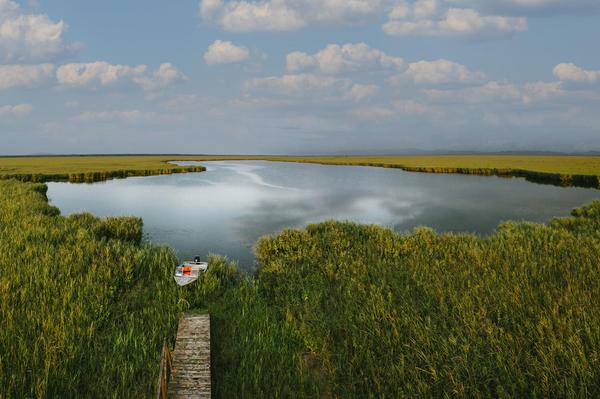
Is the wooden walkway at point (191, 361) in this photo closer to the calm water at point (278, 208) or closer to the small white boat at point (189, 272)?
the small white boat at point (189, 272)

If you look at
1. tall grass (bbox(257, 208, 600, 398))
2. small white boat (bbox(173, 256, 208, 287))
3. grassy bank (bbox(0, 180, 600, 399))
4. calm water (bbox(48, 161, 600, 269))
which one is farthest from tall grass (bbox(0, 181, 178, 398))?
calm water (bbox(48, 161, 600, 269))

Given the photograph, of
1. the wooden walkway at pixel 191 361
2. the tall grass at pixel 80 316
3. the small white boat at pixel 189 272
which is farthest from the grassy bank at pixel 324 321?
the small white boat at pixel 189 272

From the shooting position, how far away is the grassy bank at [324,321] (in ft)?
17.7

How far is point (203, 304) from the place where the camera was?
8547 mm

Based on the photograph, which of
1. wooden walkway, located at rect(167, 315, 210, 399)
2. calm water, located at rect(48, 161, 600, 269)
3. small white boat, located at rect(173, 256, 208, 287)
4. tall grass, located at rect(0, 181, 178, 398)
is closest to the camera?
wooden walkway, located at rect(167, 315, 210, 399)

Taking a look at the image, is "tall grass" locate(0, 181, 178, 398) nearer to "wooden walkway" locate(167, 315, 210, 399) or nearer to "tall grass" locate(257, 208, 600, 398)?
"wooden walkway" locate(167, 315, 210, 399)

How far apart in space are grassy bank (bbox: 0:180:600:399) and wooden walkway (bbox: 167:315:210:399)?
37 centimetres

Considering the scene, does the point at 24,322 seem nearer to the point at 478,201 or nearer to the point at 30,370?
the point at 30,370

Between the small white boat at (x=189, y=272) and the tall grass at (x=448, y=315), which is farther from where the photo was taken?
the small white boat at (x=189, y=272)

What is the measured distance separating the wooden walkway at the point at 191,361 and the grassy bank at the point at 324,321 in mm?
371

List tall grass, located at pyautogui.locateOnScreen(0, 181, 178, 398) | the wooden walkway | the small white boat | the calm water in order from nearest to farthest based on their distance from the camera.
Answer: the wooden walkway
tall grass, located at pyautogui.locateOnScreen(0, 181, 178, 398)
the small white boat
the calm water

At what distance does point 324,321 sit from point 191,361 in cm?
316

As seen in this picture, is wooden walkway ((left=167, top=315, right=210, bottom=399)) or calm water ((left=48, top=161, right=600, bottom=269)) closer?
wooden walkway ((left=167, top=315, right=210, bottom=399))

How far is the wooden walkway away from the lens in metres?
5.06
